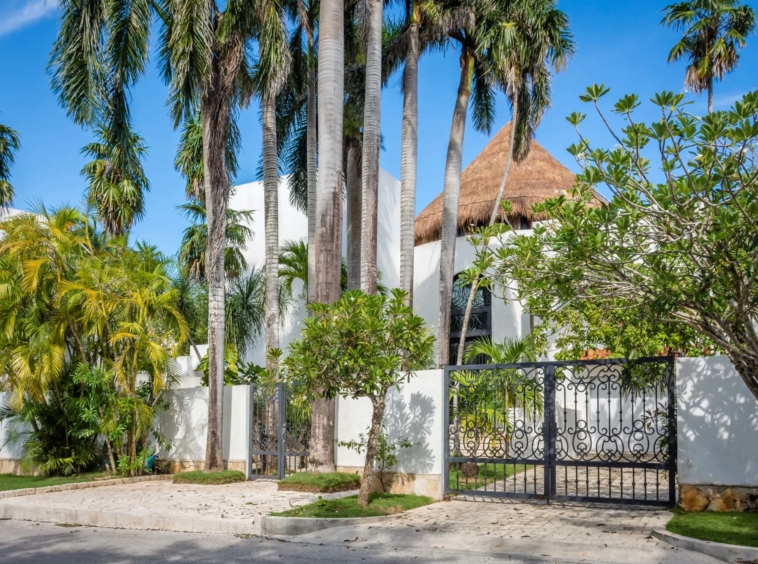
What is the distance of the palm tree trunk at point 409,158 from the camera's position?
16.9 meters

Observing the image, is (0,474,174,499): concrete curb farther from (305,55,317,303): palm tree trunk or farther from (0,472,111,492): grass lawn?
(305,55,317,303): palm tree trunk

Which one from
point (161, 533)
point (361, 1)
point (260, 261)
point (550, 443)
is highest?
point (361, 1)

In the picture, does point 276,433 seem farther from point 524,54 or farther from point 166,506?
point 524,54

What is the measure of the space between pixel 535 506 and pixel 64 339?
404 inches

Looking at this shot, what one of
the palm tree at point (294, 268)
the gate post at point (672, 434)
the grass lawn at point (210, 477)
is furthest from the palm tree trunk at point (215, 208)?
the gate post at point (672, 434)

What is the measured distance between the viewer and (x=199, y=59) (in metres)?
14.8

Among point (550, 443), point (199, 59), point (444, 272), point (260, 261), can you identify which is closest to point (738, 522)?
point (550, 443)

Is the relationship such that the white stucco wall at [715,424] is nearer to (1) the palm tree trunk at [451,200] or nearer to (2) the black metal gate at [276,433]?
(2) the black metal gate at [276,433]

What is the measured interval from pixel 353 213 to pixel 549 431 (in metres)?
11.1

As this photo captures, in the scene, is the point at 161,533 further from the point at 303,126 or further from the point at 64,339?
the point at 303,126

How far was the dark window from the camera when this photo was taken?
1028 inches

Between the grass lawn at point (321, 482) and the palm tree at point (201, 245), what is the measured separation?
14169 mm

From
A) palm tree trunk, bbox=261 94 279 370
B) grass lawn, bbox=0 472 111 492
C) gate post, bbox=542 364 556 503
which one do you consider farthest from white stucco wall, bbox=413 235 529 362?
gate post, bbox=542 364 556 503

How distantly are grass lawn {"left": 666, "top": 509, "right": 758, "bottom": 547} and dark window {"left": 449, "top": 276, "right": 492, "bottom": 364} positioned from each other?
16607mm
